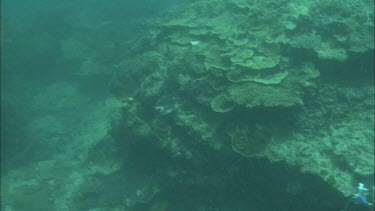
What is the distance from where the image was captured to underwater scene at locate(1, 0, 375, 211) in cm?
599

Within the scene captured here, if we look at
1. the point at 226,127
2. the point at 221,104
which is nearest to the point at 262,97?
the point at 221,104

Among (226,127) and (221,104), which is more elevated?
(221,104)

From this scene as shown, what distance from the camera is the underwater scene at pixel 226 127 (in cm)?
599

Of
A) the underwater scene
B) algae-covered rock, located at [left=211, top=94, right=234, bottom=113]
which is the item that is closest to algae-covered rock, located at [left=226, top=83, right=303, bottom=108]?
the underwater scene

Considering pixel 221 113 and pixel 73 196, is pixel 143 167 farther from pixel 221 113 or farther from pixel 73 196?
pixel 221 113

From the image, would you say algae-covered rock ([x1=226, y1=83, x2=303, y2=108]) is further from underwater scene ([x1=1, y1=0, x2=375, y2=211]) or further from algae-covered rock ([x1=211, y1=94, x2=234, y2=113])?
algae-covered rock ([x1=211, y1=94, x2=234, y2=113])

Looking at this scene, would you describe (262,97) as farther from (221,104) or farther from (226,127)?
(226,127)

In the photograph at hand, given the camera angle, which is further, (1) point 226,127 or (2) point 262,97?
(1) point 226,127

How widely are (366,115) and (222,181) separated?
2.88 m

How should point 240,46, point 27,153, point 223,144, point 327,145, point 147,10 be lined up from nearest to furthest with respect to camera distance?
point 327,145 → point 223,144 → point 240,46 → point 27,153 → point 147,10

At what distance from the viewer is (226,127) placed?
6.47m

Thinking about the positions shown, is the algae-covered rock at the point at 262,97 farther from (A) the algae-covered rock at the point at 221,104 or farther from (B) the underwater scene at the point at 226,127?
(A) the algae-covered rock at the point at 221,104

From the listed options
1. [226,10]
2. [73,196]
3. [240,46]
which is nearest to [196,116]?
[240,46]

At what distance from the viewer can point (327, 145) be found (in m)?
6.01
